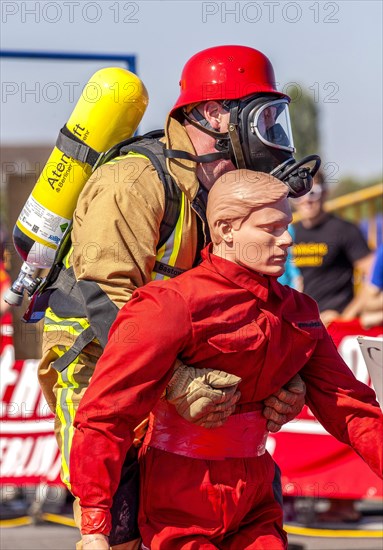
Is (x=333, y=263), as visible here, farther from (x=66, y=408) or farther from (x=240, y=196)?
(x=240, y=196)

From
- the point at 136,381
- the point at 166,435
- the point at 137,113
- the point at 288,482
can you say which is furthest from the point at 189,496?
the point at 288,482

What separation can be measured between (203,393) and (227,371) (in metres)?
0.13

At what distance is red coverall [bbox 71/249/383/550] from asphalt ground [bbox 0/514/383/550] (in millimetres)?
3717

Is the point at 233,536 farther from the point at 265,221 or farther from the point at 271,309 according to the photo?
the point at 265,221

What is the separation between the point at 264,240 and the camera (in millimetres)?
3287

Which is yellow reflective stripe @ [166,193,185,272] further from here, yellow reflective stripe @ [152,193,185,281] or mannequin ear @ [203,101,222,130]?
mannequin ear @ [203,101,222,130]

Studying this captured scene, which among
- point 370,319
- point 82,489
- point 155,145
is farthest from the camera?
point 370,319

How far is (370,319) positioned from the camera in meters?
8.51

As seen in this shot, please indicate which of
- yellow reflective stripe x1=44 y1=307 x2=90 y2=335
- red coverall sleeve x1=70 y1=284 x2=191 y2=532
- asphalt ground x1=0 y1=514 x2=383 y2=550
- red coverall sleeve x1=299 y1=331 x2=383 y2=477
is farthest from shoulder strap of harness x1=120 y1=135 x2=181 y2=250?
asphalt ground x1=0 y1=514 x2=383 y2=550

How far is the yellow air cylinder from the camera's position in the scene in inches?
159

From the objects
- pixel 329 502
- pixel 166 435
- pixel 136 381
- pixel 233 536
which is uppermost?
pixel 136 381

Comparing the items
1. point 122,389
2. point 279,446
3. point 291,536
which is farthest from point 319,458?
point 122,389

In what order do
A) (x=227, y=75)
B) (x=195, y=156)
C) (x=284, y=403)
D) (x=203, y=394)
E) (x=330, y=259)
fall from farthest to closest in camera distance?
1. (x=330, y=259)
2. (x=227, y=75)
3. (x=195, y=156)
4. (x=284, y=403)
5. (x=203, y=394)

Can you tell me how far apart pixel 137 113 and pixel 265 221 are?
1.03 metres
